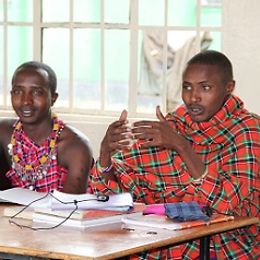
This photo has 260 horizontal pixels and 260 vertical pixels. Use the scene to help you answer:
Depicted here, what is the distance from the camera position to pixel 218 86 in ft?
14.0

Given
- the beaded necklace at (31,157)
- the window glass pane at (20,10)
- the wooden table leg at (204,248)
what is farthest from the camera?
the window glass pane at (20,10)

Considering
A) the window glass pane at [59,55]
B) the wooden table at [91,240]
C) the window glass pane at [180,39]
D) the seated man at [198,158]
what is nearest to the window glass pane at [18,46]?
the window glass pane at [59,55]

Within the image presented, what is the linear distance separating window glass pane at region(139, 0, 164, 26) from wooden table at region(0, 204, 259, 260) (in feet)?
9.20

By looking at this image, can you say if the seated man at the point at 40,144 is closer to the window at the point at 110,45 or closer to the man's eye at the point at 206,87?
the man's eye at the point at 206,87

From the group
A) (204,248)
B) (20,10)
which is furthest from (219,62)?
(20,10)

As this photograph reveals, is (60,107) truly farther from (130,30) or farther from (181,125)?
Answer: (181,125)

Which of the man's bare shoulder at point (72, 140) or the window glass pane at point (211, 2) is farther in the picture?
the window glass pane at point (211, 2)

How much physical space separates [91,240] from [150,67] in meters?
3.15

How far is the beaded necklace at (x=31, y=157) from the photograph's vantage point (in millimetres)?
4730

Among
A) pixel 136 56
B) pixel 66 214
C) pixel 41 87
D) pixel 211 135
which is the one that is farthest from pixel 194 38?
pixel 66 214

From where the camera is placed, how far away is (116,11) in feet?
21.7

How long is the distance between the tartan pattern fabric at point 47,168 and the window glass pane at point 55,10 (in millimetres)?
2083

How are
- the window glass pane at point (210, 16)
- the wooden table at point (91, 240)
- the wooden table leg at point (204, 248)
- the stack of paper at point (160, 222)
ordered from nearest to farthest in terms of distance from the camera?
the wooden table at point (91, 240)
the stack of paper at point (160, 222)
the wooden table leg at point (204, 248)
the window glass pane at point (210, 16)

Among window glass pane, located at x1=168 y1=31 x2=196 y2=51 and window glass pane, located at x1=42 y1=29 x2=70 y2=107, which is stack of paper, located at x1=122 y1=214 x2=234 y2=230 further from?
window glass pane, located at x1=42 y1=29 x2=70 y2=107
